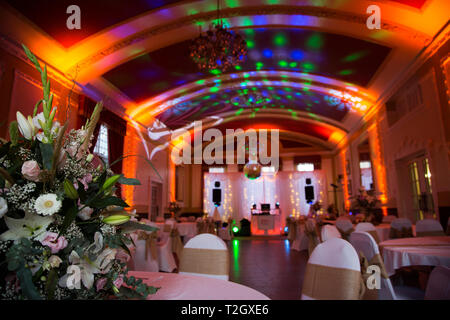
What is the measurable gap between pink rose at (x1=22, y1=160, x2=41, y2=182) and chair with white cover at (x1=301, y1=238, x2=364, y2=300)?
1.23 m

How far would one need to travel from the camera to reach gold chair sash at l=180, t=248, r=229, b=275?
68.8 inches

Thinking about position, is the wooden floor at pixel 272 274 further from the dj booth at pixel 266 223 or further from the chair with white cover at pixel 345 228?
the dj booth at pixel 266 223

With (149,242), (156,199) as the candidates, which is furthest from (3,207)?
(156,199)

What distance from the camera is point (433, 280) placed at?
146cm

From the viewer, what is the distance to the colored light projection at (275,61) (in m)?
6.36

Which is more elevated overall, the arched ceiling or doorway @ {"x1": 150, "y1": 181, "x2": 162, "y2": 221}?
the arched ceiling

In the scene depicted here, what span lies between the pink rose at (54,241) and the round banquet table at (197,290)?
0.45 m

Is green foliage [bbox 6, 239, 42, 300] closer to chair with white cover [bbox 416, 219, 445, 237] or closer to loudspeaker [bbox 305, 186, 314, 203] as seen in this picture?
chair with white cover [bbox 416, 219, 445, 237]

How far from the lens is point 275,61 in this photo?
25.8ft

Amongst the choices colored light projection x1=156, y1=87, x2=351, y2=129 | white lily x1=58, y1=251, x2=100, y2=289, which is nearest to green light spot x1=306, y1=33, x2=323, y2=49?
colored light projection x1=156, y1=87, x2=351, y2=129

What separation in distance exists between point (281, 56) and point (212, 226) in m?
6.40

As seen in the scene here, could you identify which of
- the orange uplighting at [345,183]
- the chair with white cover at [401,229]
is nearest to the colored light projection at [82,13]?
the chair with white cover at [401,229]

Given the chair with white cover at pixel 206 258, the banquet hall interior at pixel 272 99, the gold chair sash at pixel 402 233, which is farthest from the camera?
the gold chair sash at pixel 402 233
